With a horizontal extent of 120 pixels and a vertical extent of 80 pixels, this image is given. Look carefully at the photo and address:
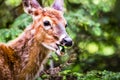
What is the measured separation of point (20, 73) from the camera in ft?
23.3

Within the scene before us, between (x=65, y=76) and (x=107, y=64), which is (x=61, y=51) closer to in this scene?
(x=65, y=76)

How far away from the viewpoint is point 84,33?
11.4m

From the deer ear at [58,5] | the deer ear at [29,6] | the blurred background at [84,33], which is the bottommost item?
the blurred background at [84,33]

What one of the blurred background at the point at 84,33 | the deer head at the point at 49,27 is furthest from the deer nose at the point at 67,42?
the blurred background at the point at 84,33

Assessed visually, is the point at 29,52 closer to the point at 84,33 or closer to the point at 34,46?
the point at 34,46

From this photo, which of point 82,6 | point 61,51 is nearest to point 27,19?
point 82,6

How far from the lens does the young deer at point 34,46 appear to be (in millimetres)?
7023

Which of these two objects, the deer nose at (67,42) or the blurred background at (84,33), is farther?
the blurred background at (84,33)

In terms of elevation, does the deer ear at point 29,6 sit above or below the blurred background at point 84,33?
→ above

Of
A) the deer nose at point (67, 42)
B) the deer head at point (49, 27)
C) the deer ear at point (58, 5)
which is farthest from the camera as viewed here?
the deer ear at point (58, 5)

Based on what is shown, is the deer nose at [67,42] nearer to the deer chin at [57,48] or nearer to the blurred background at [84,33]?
the deer chin at [57,48]

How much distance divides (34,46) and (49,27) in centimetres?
32

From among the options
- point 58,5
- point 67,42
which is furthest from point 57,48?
point 58,5

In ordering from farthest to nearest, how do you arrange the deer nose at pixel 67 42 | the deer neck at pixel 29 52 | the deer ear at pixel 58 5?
the deer ear at pixel 58 5 → the deer neck at pixel 29 52 → the deer nose at pixel 67 42
